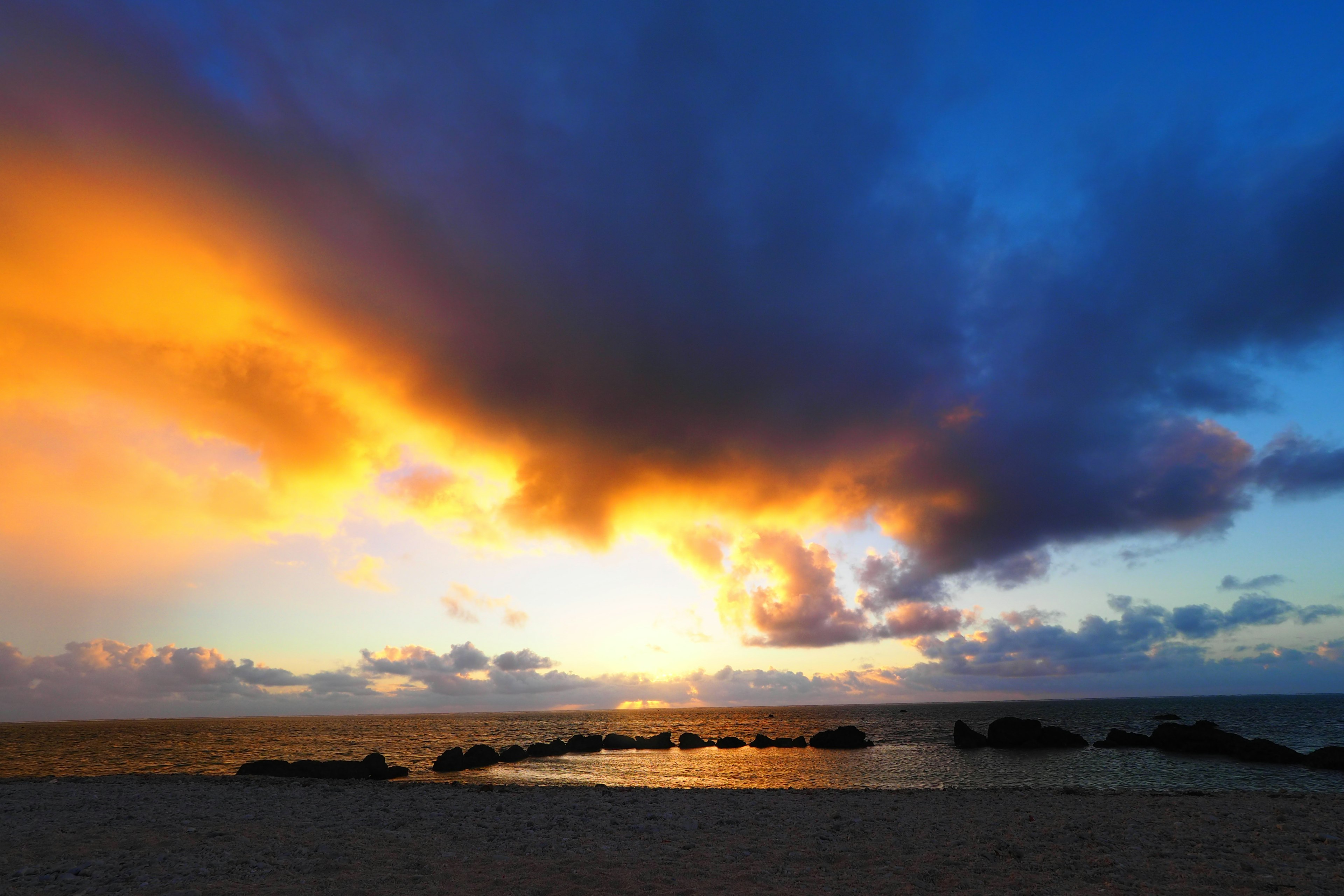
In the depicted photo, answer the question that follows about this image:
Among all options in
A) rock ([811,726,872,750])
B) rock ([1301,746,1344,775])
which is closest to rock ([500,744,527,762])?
rock ([811,726,872,750])

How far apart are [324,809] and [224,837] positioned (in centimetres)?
545

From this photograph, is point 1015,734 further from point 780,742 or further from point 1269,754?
point 780,742

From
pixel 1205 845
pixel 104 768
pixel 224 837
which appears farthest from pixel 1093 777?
pixel 104 768

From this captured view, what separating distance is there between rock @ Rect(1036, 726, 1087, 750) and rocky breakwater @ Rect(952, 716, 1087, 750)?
0.03 metres

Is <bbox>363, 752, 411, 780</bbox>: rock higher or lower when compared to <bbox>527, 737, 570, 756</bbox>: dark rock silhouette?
higher

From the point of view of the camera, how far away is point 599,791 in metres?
25.8

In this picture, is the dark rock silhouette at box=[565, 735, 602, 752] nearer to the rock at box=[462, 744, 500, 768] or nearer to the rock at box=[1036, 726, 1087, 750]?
the rock at box=[462, 744, 500, 768]

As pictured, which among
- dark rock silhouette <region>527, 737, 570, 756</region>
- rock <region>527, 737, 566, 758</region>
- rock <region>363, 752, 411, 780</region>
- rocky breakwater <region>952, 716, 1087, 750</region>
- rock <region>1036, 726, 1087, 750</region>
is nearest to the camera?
rock <region>363, 752, 411, 780</region>

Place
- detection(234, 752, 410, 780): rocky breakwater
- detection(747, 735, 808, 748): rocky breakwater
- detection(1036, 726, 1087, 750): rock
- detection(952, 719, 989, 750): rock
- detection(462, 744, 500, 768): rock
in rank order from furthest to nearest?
detection(747, 735, 808, 748): rocky breakwater
detection(1036, 726, 1087, 750): rock
detection(952, 719, 989, 750): rock
detection(462, 744, 500, 768): rock
detection(234, 752, 410, 780): rocky breakwater

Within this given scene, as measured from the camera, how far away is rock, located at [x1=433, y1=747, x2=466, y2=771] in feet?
144

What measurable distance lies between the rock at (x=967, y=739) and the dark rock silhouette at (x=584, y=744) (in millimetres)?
37658

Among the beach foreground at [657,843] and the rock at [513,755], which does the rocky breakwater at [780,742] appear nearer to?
the rock at [513,755]

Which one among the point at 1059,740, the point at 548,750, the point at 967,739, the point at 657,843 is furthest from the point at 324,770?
the point at 1059,740

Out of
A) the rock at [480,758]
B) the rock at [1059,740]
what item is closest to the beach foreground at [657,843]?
the rock at [480,758]
